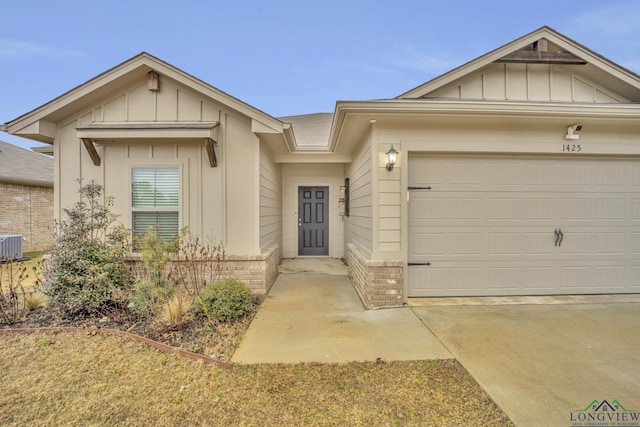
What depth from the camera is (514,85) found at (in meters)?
4.67

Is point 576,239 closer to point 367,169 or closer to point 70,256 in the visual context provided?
point 367,169

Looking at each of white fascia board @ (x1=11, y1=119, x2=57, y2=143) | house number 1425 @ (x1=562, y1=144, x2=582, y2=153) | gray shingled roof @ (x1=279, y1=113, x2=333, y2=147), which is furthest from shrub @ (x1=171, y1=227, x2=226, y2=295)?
house number 1425 @ (x1=562, y1=144, x2=582, y2=153)

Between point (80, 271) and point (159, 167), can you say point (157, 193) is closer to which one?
point (159, 167)

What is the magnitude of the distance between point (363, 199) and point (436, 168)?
1.34 metres

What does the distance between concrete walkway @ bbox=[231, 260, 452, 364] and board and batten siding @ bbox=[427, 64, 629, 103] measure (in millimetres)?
3628

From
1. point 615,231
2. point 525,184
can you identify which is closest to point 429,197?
point 525,184

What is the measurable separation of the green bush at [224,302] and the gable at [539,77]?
12.5 feet

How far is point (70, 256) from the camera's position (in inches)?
150

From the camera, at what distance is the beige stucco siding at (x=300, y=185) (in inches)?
324

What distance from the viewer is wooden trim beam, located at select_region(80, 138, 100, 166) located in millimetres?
4691

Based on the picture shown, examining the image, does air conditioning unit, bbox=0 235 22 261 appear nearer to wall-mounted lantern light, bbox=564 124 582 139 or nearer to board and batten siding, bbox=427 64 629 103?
board and batten siding, bbox=427 64 629 103

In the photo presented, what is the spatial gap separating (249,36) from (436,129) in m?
12.3

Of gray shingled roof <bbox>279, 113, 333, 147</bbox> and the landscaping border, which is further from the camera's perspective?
gray shingled roof <bbox>279, 113, 333, 147</bbox>

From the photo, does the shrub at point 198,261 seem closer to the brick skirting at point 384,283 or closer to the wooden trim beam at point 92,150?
the wooden trim beam at point 92,150
